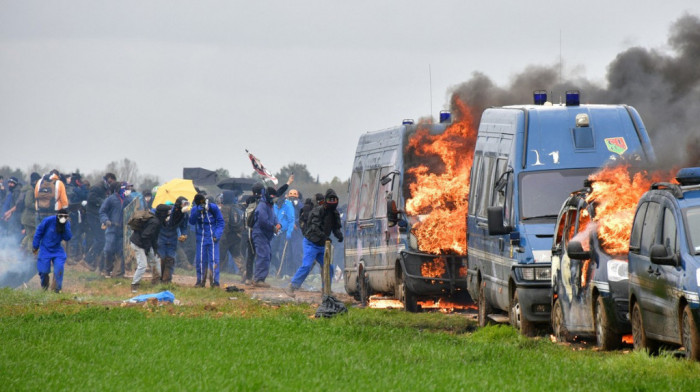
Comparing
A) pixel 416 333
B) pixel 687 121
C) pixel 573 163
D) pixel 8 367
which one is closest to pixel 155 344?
pixel 8 367

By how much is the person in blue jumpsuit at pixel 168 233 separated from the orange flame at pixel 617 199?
14596mm

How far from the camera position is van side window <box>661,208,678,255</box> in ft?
38.8

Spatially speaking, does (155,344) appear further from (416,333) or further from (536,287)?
(536,287)

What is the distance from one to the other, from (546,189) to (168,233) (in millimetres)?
13786

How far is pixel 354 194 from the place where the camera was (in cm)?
2486

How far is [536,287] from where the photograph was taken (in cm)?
1549

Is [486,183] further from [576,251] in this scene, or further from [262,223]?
[262,223]

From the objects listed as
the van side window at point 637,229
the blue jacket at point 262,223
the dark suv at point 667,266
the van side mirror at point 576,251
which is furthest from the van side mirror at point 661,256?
the blue jacket at point 262,223

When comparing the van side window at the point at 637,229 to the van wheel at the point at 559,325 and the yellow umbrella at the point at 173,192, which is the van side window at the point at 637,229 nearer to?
the van wheel at the point at 559,325

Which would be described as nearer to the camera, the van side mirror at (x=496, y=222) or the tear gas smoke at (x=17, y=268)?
the van side mirror at (x=496, y=222)

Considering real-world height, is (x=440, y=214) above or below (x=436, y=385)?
above

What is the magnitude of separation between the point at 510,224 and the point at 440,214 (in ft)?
15.0

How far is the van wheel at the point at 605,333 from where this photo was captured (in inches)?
534

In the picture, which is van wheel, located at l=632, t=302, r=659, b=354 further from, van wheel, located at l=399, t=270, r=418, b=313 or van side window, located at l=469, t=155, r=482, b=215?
van wheel, located at l=399, t=270, r=418, b=313
